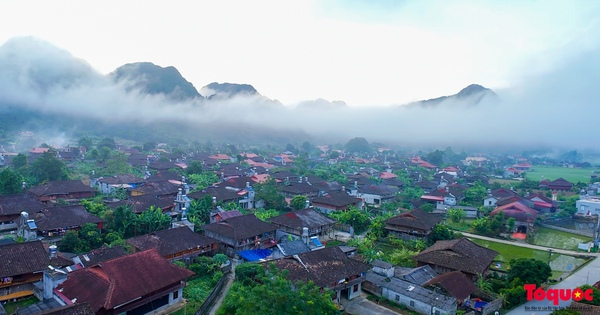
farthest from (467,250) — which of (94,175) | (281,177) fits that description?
(94,175)

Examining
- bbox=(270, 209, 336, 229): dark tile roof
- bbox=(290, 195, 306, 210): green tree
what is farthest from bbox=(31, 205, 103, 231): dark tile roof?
bbox=(290, 195, 306, 210): green tree

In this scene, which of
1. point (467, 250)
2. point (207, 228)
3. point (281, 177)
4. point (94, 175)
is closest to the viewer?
point (467, 250)

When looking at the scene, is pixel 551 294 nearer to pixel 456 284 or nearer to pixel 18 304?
pixel 456 284

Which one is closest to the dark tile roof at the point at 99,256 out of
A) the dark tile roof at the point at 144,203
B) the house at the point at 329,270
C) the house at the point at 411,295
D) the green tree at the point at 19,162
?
the house at the point at 329,270

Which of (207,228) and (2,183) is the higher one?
(2,183)

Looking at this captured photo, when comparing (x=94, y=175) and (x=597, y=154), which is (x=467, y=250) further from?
(x=597, y=154)

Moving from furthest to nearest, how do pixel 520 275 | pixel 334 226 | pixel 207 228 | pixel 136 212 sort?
pixel 334 226, pixel 136 212, pixel 207 228, pixel 520 275
